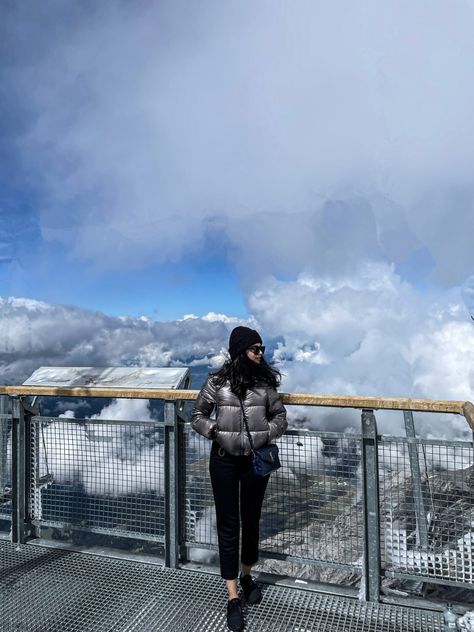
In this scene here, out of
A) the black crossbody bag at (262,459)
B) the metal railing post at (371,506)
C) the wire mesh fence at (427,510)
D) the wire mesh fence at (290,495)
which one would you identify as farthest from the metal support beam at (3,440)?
the wire mesh fence at (427,510)

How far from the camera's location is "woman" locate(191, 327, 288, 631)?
3.23m

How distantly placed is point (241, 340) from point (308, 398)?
0.74 m

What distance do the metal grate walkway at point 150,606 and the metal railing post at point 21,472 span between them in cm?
50

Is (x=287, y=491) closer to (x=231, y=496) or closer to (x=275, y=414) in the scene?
(x=231, y=496)

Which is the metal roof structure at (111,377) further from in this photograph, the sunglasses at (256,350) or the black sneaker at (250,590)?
the black sneaker at (250,590)

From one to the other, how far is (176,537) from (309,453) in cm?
142

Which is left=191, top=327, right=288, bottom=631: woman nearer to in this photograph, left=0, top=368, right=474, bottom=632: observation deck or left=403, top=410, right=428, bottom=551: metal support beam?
left=0, top=368, right=474, bottom=632: observation deck

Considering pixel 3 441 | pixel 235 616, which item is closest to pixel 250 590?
pixel 235 616

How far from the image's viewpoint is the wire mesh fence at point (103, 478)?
162 inches

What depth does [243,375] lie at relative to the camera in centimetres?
325

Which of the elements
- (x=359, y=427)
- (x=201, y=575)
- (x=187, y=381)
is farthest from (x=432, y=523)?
(x=187, y=381)

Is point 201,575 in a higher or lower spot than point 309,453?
lower

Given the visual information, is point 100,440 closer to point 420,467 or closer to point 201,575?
point 201,575

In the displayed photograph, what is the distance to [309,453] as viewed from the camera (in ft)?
12.0
